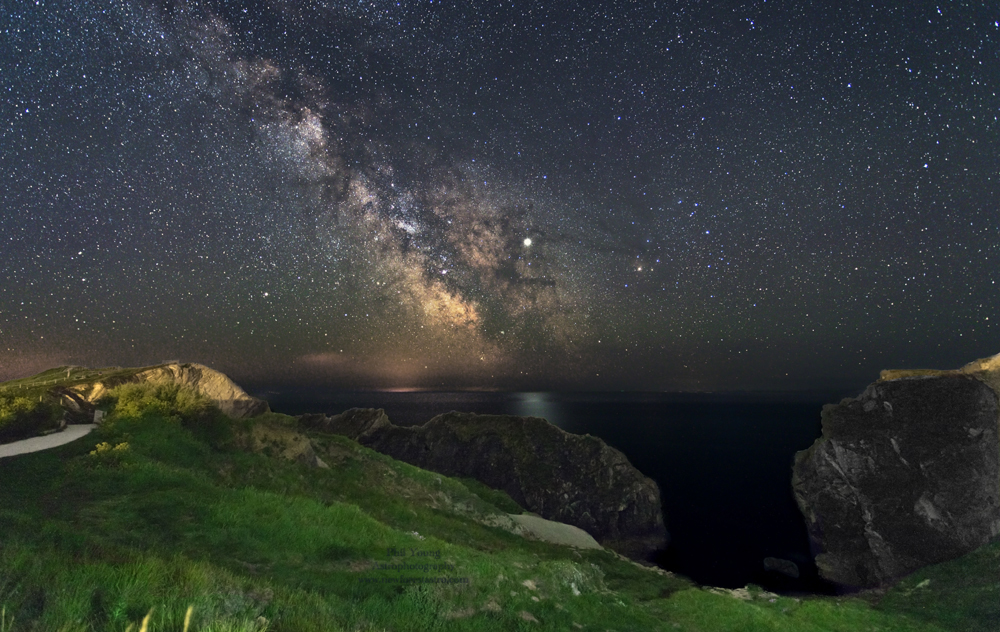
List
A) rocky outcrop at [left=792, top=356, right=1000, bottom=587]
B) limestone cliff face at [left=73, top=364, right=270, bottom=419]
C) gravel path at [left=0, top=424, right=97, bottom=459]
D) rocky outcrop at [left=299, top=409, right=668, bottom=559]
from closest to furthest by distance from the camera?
1. gravel path at [left=0, top=424, right=97, bottom=459]
2. limestone cliff face at [left=73, top=364, right=270, bottom=419]
3. rocky outcrop at [left=792, top=356, right=1000, bottom=587]
4. rocky outcrop at [left=299, top=409, right=668, bottom=559]

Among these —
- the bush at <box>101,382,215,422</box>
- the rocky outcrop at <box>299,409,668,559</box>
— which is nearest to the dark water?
the rocky outcrop at <box>299,409,668,559</box>

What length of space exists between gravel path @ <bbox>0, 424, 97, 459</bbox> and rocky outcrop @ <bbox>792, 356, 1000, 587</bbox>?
55.0 metres

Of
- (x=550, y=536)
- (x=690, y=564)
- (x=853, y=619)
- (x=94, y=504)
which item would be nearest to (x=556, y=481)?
(x=690, y=564)

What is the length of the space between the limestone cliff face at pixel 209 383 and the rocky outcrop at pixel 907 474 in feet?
164

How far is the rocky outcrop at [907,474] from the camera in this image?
34406 mm

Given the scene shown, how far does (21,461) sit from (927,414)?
5682cm

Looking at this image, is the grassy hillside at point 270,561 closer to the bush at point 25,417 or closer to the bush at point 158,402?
the bush at point 158,402

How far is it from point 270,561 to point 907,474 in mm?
48258

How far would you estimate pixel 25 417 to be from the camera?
2050 centimetres

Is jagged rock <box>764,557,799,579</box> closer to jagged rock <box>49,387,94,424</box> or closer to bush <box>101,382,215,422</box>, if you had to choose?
bush <box>101,382,215,422</box>

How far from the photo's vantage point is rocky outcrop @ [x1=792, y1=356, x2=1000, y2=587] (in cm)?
3441

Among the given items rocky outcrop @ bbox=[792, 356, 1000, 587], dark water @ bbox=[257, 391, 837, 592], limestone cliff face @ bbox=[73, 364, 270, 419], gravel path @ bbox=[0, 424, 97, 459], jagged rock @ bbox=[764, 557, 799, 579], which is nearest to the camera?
gravel path @ bbox=[0, 424, 97, 459]

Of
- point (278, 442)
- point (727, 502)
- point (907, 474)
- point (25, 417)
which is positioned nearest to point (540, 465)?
point (907, 474)

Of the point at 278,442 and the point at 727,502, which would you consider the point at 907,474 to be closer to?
the point at 727,502
